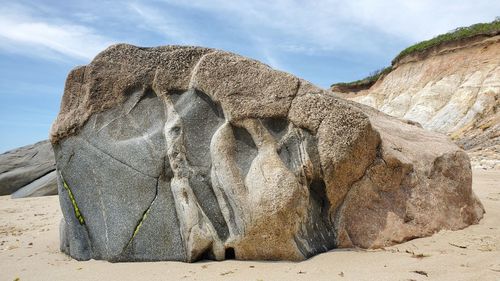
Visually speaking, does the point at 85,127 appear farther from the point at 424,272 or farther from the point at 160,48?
the point at 424,272

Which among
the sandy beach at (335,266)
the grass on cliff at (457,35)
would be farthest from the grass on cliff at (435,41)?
the sandy beach at (335,266)

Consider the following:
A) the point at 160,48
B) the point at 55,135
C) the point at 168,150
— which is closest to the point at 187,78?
the point at 160,48

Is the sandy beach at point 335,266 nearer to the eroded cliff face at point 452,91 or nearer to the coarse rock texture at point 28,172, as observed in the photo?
the coarse rock texture at point 28,172

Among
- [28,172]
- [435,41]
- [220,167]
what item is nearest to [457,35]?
[435,41]

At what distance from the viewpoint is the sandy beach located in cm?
359

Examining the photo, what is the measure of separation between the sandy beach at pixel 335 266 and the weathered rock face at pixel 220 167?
0.54ft

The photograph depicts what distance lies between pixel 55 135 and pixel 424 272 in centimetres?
390

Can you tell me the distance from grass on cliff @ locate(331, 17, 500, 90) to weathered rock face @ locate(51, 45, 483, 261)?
19.8 metres

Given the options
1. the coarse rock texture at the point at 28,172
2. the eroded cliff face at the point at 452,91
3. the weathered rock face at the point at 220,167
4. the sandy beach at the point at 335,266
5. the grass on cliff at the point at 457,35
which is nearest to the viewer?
the sandy beach at the point at 335,266

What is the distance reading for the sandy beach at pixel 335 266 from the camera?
3.59m

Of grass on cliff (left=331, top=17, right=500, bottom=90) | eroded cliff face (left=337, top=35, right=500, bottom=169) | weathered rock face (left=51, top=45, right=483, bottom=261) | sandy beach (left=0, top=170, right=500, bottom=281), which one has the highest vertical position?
grass on cliff (left=331, top=17, right=500, bottom=90)

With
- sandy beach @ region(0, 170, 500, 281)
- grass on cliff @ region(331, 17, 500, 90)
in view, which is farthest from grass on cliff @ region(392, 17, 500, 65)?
sandy beach @ region(0, 170, 500, 281)

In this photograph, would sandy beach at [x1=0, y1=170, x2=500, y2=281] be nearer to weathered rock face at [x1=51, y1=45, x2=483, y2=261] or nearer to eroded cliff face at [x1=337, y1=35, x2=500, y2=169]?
weathered rock face at [x1=51, y1=45, x2=483, y2=261]

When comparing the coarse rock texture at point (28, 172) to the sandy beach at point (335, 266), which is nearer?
the sandy beach at point (335, 266)
